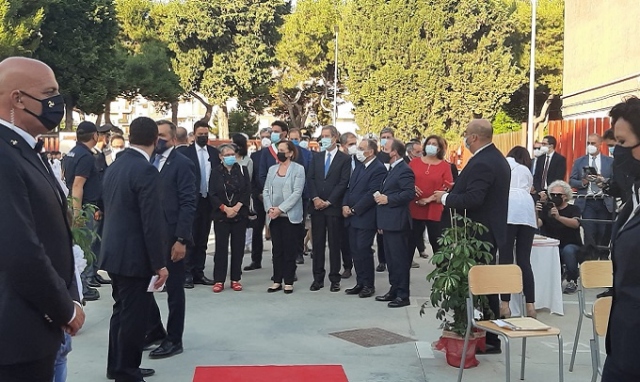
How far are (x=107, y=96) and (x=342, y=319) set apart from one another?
3276 cm

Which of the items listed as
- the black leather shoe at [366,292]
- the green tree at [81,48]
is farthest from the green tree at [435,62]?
the black leather shoe at [366,292]

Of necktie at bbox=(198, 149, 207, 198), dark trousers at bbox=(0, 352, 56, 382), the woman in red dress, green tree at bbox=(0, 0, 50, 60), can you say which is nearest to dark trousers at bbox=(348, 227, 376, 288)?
the woman in red dress

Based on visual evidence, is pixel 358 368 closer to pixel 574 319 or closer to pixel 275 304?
pixel 275 304

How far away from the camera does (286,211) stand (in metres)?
8.34

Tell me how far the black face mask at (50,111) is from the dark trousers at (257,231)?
24.6 feet

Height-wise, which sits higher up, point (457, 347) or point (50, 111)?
point (50, 111)

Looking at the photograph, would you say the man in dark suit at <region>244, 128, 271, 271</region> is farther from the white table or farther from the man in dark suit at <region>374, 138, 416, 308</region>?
the white table

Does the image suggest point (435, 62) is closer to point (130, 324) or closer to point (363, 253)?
point (363, 253)

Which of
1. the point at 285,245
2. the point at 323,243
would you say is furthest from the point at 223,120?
the point at 285,245

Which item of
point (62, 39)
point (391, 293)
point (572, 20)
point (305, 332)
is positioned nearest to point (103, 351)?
point (305, 332)

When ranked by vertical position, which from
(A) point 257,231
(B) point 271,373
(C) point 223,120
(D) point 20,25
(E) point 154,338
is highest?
(D) point 20,25

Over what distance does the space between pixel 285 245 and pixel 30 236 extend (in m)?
6.08

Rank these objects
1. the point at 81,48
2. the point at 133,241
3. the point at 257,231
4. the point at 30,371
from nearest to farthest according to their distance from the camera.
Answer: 1. the point at 30,371
2. the point at 133,241
3. the point at 257,231
4. the point at 81,48

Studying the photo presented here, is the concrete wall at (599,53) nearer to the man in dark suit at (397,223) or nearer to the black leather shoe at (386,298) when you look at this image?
the man in dark suit at (397,223)
